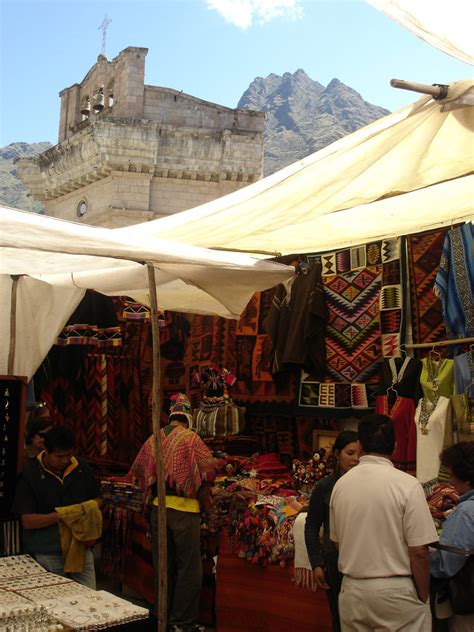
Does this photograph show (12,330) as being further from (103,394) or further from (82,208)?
(82,208)

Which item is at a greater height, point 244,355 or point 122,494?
point 244,355

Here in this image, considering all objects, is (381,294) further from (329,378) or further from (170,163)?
(170,163)

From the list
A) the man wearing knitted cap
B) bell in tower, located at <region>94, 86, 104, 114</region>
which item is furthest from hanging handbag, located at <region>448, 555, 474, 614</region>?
bell in tower, located at <region>94, 86, 104, 114</region>

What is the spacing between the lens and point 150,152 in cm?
2658

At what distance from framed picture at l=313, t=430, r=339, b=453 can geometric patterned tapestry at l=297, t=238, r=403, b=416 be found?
0.53 ft

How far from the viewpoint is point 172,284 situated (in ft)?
19.5

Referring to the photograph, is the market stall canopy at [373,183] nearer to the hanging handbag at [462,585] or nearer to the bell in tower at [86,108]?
the hanging handbag at [462,585]

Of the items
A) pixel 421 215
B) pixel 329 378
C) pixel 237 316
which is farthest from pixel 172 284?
pixel 421 215

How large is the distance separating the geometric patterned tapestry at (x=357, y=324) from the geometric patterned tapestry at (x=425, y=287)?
0.11 m

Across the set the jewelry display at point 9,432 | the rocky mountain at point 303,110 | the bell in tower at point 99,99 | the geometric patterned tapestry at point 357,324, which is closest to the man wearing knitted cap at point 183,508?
the jewelry display at point 9,432

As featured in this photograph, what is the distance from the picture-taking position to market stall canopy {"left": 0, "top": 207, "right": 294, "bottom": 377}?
3898 millimetres

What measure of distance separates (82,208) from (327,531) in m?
26.0

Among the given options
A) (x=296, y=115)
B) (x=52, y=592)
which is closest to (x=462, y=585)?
(x=52, y=592)

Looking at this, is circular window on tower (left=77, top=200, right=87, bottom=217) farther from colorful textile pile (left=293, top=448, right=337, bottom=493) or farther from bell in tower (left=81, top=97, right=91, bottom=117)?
colorful textile pile (left=293, top=448, right=337, bottom=493)
